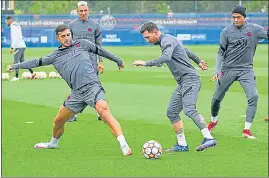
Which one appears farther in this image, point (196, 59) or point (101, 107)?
point (196, 59)

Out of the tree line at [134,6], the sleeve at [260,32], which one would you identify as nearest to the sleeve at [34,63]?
the sleeve at [260,32]

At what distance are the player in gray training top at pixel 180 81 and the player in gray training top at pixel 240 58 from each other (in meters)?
1.51

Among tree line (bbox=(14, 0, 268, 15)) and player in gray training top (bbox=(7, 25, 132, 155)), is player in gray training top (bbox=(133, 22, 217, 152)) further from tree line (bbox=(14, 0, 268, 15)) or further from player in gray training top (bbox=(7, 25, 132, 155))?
tree line (bbox=(14, 0, 268, 15))

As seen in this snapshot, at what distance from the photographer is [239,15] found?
14250 mm

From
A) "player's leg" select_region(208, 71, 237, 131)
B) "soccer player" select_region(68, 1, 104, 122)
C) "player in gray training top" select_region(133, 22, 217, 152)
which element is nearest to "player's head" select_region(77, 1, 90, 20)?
"soccer player" select_region(68, 1, 104, 122)

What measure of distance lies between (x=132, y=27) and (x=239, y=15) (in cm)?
4224

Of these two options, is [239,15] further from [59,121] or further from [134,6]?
[134,6]

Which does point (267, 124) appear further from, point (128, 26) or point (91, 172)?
point (128, 26)

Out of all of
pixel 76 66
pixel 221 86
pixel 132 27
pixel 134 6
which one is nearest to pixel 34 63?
pixel 76 66

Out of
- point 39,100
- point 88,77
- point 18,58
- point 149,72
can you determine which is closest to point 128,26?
point 149,72

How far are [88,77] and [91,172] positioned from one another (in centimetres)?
208

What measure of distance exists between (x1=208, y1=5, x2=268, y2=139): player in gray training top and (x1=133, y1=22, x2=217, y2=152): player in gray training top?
1.51 m

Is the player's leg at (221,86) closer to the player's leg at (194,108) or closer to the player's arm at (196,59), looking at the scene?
the player's arm at (196,59)

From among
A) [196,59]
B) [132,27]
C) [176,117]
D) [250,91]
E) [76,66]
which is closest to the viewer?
[76,66]
